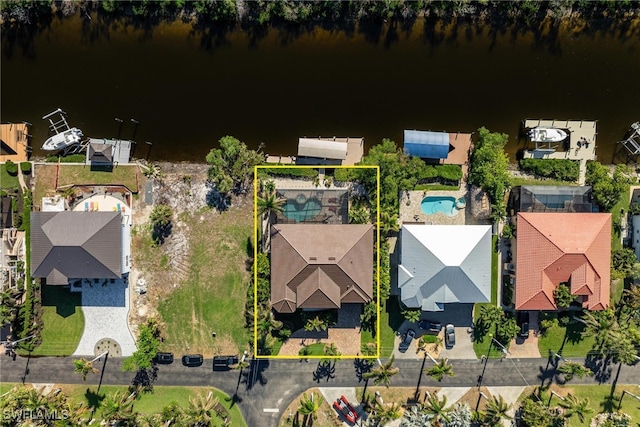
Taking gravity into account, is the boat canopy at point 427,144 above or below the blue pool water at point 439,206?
above

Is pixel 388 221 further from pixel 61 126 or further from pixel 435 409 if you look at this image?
pixel 61 126

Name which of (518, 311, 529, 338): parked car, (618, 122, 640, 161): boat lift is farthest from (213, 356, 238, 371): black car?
(618, 122, 640, 161): boat lift

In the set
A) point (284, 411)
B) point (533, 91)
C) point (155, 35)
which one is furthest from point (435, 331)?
point (155, 35)

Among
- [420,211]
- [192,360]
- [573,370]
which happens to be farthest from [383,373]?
[192,360]

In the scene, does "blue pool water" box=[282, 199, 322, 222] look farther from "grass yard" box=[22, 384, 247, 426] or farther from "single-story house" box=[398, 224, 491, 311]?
"grass yard" box=[22, 384, 247, 426]

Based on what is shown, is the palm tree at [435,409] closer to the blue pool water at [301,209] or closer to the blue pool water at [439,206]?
the blue pool water at [439,206]

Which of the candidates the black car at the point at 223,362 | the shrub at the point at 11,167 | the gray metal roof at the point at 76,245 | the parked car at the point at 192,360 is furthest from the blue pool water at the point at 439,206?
the shrub at the point at 11,167
